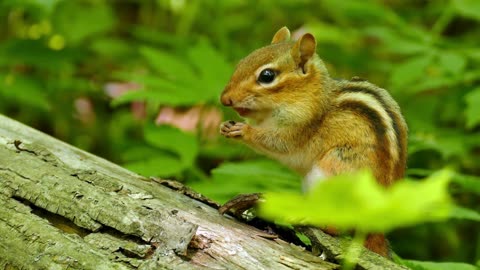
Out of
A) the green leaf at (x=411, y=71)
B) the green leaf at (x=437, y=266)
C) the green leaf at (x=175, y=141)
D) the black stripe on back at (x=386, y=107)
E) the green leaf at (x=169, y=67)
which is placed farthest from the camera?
the green leaf at (x=169, y=67)

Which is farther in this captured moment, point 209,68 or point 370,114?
point 209,68

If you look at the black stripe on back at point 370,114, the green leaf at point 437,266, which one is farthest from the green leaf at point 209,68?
the green leaf at point 437,266

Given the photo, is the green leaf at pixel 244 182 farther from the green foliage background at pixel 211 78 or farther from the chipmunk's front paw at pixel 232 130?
the chipmunk's front paw at pixel 232 130

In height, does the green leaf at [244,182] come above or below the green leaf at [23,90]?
below

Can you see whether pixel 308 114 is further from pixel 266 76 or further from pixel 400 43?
pixel 400 43

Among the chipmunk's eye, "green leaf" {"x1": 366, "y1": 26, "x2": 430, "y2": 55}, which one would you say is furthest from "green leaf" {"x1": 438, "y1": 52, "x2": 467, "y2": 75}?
the chipmunk's eye

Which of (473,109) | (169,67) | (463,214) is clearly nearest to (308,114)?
(463,214)

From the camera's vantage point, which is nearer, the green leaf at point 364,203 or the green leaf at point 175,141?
the green leaf at point 364,203

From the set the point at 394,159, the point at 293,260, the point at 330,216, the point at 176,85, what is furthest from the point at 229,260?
the point at 176,85

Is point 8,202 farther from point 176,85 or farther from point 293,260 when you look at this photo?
point 176,85
